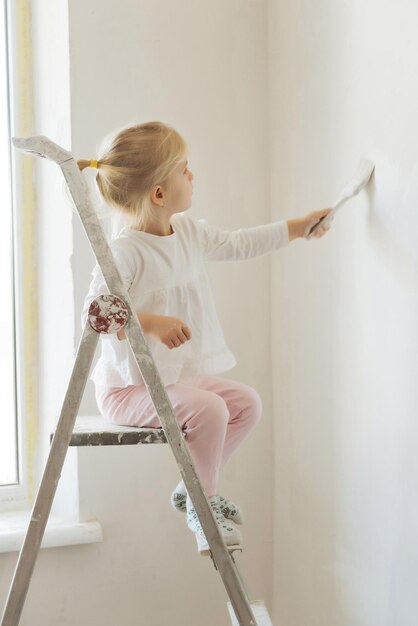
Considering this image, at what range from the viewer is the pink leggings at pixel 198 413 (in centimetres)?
132

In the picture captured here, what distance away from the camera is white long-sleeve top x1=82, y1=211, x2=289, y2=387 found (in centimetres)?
140

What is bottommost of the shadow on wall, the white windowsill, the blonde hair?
the white windowsill

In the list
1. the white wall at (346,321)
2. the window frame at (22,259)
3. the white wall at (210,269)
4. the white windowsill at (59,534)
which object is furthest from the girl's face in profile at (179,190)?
the white windowsill at (59,534)

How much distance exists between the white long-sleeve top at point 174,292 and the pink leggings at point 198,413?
0.03 meters

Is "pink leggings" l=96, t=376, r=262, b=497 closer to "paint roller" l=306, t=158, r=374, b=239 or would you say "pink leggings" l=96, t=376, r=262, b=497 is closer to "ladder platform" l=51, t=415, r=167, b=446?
"ladder platform" l=51, t=415, r=167, b=446

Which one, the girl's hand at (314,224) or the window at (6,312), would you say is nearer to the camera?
the girl's hand at (314,224)

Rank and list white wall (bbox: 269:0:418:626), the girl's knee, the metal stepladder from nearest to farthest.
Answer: the metal stepladder, white wall (bbox: 269:0:418:626), the girl's knee

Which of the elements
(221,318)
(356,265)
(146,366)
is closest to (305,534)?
(221,318)

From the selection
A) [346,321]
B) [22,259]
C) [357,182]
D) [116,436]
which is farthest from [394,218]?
[22,259]

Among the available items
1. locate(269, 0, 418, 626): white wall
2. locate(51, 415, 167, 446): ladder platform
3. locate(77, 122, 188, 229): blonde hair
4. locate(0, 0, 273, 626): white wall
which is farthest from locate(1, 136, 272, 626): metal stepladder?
locate(0, 0, 273, 626): white wall

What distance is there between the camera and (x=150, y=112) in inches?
72.8

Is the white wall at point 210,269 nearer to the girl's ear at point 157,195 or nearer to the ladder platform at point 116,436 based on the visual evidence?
the girl's ear at point 157,195

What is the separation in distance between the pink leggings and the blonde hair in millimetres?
321

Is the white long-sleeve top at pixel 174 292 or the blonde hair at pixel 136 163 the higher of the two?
the blonde hair at pixel 136 163
